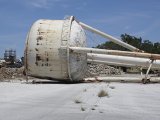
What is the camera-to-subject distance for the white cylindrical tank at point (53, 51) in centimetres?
2742

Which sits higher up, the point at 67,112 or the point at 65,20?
the point at 65,20

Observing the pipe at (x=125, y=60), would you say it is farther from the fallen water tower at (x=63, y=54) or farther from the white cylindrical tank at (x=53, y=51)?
the white cylindrical tank at (x=53, y=51)

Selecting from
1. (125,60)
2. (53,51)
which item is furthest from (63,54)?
(125,60)

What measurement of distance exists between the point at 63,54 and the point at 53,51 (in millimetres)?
634

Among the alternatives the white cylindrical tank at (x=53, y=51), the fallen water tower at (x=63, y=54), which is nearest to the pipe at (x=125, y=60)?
the fallen water tower at (x=63, y=54)

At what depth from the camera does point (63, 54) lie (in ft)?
89.7

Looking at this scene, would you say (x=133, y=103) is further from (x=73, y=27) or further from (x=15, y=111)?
(x=73, y=27)

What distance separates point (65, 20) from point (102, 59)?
3.48 m

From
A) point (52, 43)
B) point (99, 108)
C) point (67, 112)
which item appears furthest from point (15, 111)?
point (52, 43)

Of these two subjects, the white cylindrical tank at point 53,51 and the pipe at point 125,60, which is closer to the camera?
the white cylindrical tank at point 53,51

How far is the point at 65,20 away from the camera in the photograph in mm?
28688

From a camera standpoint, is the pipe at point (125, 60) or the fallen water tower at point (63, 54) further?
the pipe at point (125, 60)

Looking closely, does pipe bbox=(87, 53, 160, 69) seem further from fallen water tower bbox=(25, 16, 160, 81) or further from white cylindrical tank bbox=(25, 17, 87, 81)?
white cylindrical tank bbox=(25, 17, 87, 81)

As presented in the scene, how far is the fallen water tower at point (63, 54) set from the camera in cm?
2745
